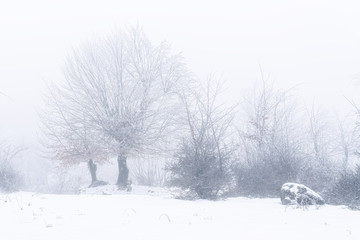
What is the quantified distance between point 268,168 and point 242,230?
7441 mm

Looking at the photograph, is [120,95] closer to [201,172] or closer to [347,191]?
[201,172]

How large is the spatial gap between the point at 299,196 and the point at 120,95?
11.8 metres

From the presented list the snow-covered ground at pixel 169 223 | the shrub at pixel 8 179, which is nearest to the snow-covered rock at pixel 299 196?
the snow-covered ground at pixel 169 223

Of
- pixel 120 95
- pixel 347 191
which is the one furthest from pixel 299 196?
pixel 120 95

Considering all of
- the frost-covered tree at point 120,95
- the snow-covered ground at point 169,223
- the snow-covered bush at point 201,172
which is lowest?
the snow-covered ground at point 169,223

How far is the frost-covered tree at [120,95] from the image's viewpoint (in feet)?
61.7

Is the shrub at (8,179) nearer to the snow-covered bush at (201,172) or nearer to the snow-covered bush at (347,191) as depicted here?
the snow-covered bush at (201,172)

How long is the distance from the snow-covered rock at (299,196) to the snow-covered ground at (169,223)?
0.33 meters

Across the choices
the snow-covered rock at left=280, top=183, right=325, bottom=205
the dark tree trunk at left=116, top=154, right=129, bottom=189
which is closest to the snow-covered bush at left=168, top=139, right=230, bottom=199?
the snow-covered rock at left=280, top=183, right=325, bottom=205

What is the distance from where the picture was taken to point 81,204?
8.74m

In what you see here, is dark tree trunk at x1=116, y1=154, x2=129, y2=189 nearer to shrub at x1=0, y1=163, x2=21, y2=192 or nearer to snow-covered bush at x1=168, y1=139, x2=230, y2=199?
shrub at x1=0, y1=163, x2=21, y2=192

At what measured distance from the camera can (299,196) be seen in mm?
8930

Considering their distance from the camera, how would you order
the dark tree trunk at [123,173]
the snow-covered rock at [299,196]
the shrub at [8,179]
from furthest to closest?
the dark tree trunk at [123,173]
the shrub at [8,179]
the snow-covered rock at [299,196]

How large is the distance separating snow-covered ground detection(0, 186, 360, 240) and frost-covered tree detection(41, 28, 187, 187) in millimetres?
10287
